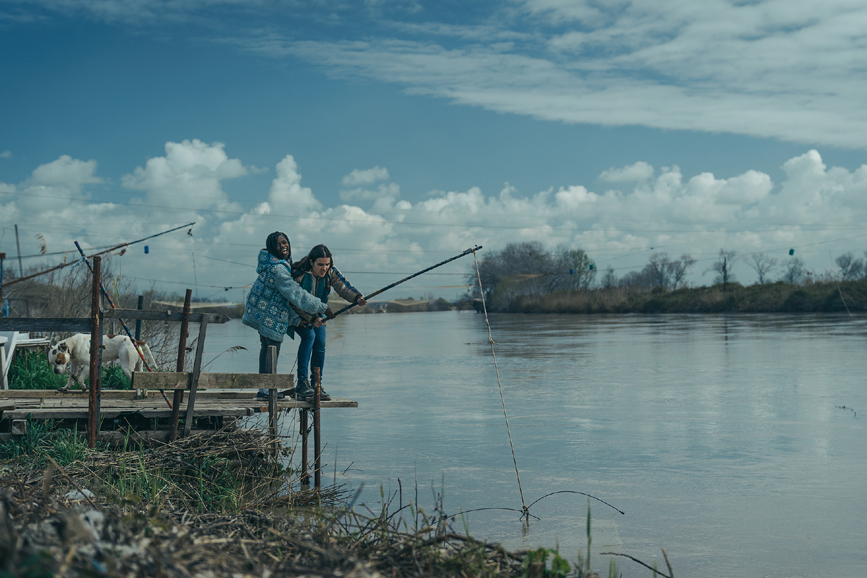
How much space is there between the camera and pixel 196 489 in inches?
258

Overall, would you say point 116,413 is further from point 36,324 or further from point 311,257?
point 311,257

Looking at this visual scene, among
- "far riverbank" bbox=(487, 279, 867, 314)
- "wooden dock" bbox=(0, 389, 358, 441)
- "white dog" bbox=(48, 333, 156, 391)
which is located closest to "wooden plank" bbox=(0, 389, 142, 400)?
"wooden dock" bbox=(0, 389, 358, 441)

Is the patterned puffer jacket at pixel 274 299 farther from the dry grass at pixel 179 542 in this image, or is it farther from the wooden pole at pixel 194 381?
the dry grass at pixel 179 542

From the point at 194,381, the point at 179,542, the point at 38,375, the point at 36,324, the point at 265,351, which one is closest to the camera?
the point at 179,542

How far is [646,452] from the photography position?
9.45 metres

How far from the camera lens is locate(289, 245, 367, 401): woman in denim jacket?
7.44m

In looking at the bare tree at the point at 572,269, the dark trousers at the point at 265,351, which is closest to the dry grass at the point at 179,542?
the dark trousers at the point at 265,351

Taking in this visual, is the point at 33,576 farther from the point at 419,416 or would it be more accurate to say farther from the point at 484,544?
the point at 419,416

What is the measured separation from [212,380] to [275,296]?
1.02m

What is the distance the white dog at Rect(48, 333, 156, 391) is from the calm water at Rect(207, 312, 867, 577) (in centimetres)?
271

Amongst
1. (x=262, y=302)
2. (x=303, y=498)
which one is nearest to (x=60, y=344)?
(x=262, y=302)

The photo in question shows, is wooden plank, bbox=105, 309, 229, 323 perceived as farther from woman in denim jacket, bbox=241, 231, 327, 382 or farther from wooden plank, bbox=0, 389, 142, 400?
wooden plank, bbox=0, 389, 142, 400

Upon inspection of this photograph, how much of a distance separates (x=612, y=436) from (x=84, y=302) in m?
13.5

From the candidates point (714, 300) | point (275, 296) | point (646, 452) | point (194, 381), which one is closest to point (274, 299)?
point (275, 296)
